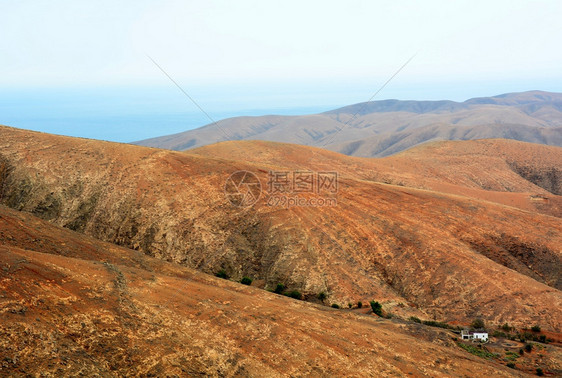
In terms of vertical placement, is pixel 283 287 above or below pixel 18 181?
below

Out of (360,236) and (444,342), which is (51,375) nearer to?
(444,342)

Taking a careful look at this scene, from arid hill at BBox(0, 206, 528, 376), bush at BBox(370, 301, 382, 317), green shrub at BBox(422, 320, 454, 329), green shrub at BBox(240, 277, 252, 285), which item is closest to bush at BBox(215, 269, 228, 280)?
green shrub at BBox(240, 277, 252, 285)

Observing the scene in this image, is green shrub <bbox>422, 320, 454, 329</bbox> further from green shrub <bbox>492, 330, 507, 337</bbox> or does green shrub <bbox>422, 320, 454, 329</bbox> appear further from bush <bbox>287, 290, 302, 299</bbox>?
bush <bbox>287, 290, 302, 299</bbox>

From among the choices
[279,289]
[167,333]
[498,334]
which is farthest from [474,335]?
[167,333]

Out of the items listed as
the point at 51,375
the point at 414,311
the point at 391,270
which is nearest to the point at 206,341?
the point at 51,375

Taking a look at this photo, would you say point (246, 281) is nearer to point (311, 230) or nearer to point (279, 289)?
point (279, 289)
